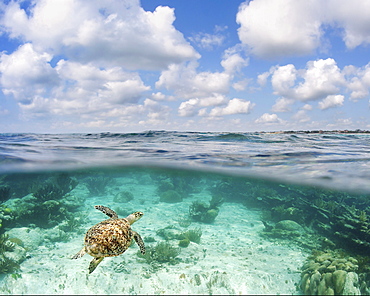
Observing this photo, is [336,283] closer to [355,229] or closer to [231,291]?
[231,291]

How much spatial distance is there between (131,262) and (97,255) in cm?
412

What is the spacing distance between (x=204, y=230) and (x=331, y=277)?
649cm

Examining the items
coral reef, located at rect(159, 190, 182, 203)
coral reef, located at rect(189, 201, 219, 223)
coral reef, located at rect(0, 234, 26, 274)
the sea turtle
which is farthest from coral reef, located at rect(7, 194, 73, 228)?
the sea turtle

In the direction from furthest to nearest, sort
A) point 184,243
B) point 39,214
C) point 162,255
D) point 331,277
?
point 39,214, point 184,243, point 162,255, point 331,277

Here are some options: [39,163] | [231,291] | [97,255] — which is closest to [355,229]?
[231,291]

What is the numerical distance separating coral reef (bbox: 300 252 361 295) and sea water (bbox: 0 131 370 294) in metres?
0.03

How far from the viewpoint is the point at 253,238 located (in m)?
10.9

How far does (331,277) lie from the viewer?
6.59 metres

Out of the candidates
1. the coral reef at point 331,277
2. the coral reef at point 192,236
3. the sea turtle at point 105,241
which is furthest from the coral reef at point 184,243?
the sea turtle at point 105,241

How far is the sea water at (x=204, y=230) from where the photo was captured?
7.17 m

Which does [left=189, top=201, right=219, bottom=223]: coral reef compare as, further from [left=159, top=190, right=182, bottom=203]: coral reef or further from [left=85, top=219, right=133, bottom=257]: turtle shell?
[left=85, top=219, right=133, bottom=257]: turtle shell

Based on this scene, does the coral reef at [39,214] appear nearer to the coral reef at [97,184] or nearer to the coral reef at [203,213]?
the coral reef at [203,213]

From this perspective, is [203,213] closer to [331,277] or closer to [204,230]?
[204,230]

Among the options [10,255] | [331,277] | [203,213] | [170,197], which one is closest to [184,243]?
[203,213]
